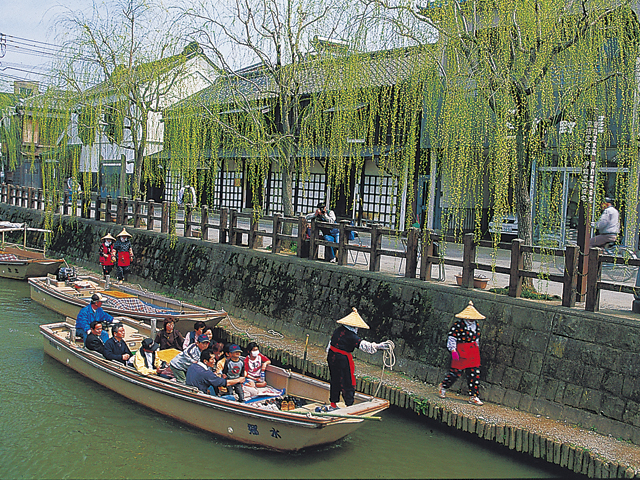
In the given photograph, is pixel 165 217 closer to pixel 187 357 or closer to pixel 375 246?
pixel 375 246

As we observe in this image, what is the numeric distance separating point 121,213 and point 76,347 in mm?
9703

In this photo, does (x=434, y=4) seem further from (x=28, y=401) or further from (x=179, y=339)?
(x=28, y=401)

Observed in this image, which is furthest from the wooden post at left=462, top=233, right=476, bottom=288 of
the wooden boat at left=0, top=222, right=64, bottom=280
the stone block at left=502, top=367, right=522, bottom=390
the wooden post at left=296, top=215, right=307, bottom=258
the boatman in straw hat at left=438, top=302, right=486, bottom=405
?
the wooden boat at left=0, top=222, right=64, bottom=280

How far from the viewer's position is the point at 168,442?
7.74 meters

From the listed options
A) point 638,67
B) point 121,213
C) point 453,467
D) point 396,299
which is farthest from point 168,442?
point 121,213

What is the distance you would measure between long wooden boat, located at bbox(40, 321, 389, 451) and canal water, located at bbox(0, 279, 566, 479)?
19 centimetres

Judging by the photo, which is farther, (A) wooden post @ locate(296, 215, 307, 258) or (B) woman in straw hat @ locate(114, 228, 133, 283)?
(B) woman in straw hat @ locate(114, 228, 133, 283)

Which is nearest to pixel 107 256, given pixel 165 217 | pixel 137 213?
pixel 165 217

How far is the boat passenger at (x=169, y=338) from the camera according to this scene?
32.3ft

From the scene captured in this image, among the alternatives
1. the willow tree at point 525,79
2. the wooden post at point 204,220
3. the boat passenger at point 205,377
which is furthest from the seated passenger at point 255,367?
the wooden post at point 204,220

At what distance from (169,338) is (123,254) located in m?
6.88

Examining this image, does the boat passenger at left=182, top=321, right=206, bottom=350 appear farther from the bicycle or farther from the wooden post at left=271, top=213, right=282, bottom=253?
the bicycle

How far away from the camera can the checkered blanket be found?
41.1ft

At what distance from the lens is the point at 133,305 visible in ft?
41.8
